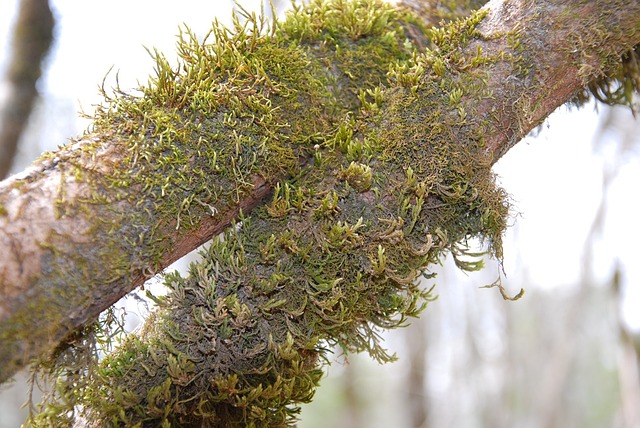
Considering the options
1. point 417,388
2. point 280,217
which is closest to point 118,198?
point 280,217

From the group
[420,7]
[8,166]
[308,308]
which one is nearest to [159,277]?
[308,308]

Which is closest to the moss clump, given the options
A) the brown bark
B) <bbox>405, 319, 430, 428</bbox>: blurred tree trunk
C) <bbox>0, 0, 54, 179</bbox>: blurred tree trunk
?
the brown bark

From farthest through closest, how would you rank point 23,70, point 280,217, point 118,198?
point 23,70 → point 280,217 → point 118,198

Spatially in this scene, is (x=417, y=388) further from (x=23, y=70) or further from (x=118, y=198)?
(x=118, y=198)

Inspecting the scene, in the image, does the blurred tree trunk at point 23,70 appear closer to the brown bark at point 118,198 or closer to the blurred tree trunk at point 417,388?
the brown bark at point 118,198

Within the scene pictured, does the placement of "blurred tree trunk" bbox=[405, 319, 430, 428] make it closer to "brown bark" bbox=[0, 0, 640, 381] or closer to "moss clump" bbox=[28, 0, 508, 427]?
"moss clump" bbox=[28, 0, 508, 427]
